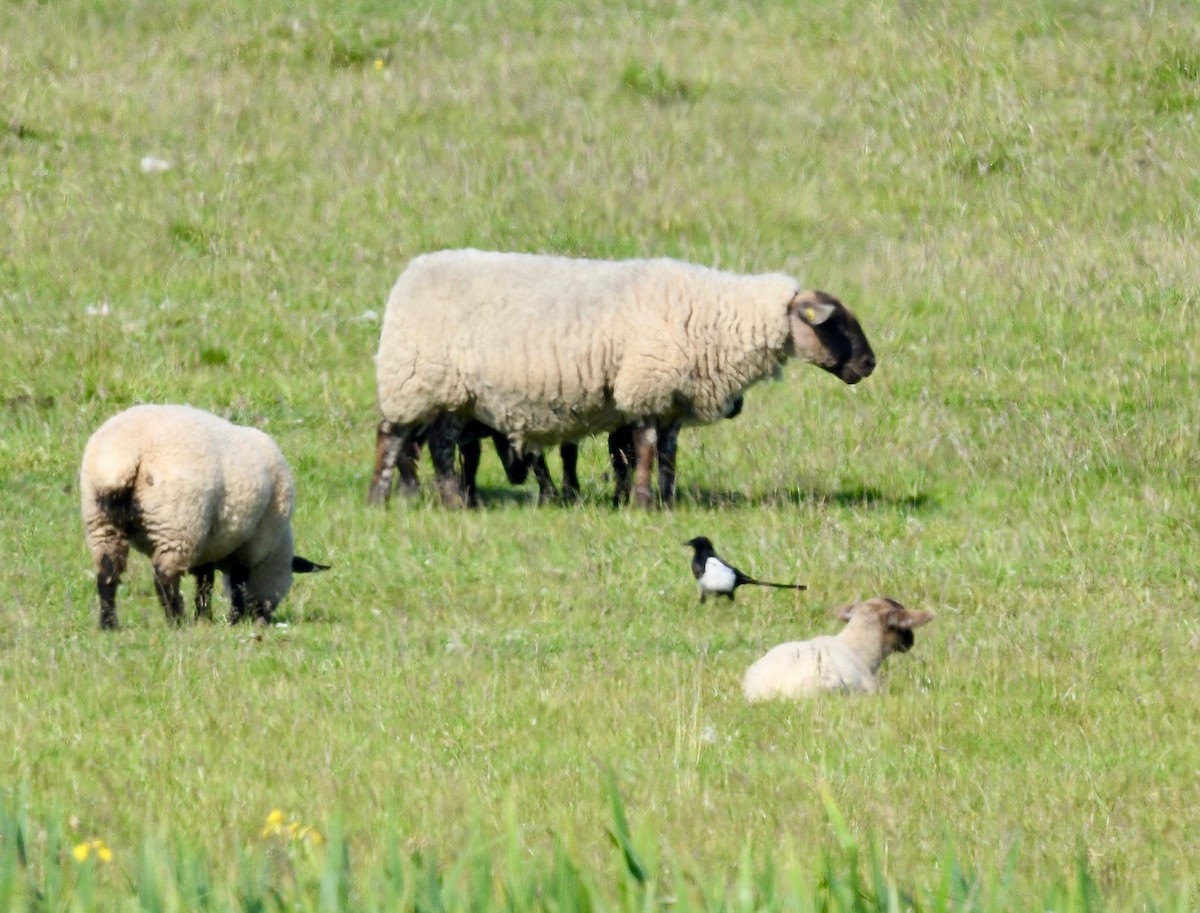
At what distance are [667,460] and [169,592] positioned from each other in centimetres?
437

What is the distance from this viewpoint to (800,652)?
25.1 ft

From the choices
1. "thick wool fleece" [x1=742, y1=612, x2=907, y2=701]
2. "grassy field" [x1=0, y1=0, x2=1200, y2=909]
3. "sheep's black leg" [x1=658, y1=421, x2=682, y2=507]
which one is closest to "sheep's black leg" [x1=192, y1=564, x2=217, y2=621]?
"grassy field" [x1=0, y1=0, x2=1200, y2=909]

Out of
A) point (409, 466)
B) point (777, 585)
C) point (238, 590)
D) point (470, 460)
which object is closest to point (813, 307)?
point (470, 460)

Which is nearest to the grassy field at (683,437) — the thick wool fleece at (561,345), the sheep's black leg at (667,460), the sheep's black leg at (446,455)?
the sheep's black leg at (667,460)

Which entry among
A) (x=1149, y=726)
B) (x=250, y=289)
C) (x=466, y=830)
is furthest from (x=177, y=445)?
(x=250, y=289)

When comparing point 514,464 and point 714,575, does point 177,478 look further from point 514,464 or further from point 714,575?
point 514,464

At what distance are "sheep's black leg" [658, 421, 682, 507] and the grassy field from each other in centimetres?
30

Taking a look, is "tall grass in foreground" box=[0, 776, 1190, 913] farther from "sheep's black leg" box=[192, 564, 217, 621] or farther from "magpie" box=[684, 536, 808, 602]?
"sheep's black leg" box=[192, 564, 217, 621]

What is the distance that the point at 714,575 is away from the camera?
376 inches

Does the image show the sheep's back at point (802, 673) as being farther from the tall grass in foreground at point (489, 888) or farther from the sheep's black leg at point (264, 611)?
the tall grass in foreground at point (489, 888)

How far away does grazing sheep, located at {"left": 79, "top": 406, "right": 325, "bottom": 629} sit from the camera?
8.76m

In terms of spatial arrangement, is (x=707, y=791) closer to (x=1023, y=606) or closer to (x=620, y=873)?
(x=620, y=873)

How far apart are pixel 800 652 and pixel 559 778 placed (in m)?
1.52

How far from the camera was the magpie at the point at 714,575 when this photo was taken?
31.2 feet
